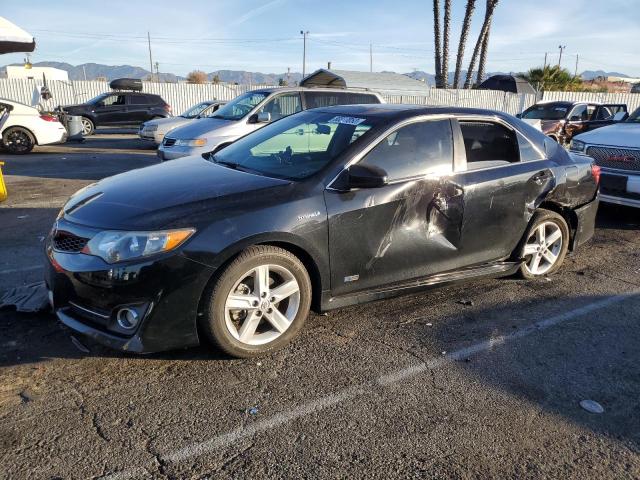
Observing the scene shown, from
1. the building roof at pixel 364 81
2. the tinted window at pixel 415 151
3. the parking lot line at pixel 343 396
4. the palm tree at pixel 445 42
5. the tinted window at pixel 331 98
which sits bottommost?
the parking lot line at pixel 343 396

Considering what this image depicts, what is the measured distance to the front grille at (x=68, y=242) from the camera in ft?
10.4

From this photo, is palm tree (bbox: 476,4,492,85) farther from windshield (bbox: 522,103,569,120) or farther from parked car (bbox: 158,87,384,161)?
parked car (bbox: 158,87,384,161)

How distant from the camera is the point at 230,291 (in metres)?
3.22

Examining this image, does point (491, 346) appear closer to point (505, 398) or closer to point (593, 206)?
point (505, 398)

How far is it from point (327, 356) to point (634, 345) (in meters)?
2.21

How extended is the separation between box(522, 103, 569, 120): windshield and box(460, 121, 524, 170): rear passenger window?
39.9ft

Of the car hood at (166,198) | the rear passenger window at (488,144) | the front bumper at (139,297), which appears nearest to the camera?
the front bumper at (139,297)

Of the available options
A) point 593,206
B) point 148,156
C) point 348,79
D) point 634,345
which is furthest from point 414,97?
point 634,345

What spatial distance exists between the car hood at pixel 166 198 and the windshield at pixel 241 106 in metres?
6.37

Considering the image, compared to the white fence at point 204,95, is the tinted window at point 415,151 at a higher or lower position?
lower

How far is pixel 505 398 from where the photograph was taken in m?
3.05

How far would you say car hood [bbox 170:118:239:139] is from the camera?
954cm

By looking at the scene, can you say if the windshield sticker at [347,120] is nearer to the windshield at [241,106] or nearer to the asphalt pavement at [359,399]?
the asphalt pavement at [359,399]

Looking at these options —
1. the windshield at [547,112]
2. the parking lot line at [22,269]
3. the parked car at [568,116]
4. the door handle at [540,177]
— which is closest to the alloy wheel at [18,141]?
the parking lot line at [22,269]
